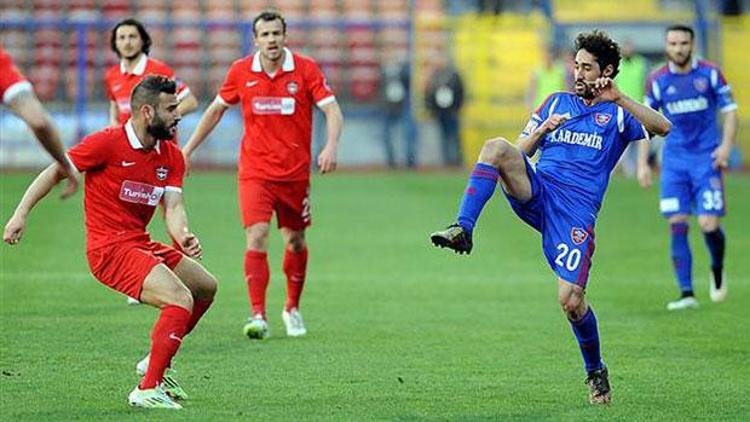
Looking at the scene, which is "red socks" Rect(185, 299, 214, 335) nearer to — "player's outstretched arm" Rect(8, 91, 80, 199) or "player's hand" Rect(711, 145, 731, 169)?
"player's outstretched arm" Rect(8, 91, 80, 199)

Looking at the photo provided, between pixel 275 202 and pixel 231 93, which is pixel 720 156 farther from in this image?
pixel 231 93

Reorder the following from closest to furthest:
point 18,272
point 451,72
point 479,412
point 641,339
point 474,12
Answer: point 479,412
point 641,339
point 18,272
point 451,72
point 474,12

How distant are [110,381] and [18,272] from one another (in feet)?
18.8

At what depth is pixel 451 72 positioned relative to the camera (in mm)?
28859

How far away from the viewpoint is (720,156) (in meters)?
13.1

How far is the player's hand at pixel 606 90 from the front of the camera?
325 inches

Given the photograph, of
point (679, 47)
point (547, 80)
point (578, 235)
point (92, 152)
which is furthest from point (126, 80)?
point (547, 80)

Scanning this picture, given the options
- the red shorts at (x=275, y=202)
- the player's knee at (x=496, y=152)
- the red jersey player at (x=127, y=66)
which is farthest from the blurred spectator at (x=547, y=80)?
A: the player's knee at (x=496, y=152)

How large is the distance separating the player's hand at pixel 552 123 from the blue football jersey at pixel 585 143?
5.8 inches

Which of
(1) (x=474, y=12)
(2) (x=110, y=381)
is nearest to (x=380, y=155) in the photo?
(1) (x=474, y=12)

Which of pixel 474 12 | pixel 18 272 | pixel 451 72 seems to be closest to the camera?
pixel 18 272

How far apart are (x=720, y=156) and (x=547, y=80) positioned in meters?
13.9

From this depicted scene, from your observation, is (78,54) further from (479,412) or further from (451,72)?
(479,412)

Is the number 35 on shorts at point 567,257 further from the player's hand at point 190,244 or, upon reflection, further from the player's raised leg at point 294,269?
the player's raised leg at point 294,269
